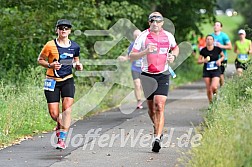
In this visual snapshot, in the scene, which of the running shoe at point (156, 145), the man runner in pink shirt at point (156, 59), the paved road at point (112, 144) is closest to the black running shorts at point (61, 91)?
the paved road at point (112, 144)

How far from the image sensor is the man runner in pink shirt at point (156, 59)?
41.5 feet

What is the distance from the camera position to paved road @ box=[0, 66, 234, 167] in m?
11.3

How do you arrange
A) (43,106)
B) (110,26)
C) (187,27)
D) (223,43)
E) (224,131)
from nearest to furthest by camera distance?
1. (224,131)
2. (43,106)
3. (223,43)
4. (110,26)
5. (187,27)

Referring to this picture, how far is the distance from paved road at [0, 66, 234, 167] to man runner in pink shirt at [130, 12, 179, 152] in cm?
70

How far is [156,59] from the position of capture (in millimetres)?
12766

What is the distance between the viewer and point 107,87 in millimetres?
23953

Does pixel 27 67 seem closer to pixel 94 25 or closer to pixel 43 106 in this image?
pixel 94 25

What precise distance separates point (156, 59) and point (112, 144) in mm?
1558

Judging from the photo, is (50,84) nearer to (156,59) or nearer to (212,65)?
(156,59)

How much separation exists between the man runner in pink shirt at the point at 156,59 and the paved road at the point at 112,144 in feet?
2.28

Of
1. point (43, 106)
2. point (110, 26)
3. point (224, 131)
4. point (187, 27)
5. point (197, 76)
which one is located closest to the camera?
point (224, 131)

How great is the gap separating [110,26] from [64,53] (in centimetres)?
1342

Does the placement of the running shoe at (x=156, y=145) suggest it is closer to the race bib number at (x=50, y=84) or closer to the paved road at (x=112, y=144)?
the paved road at (x=112, y=144)

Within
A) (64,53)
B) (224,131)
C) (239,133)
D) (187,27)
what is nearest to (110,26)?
(187,27)
